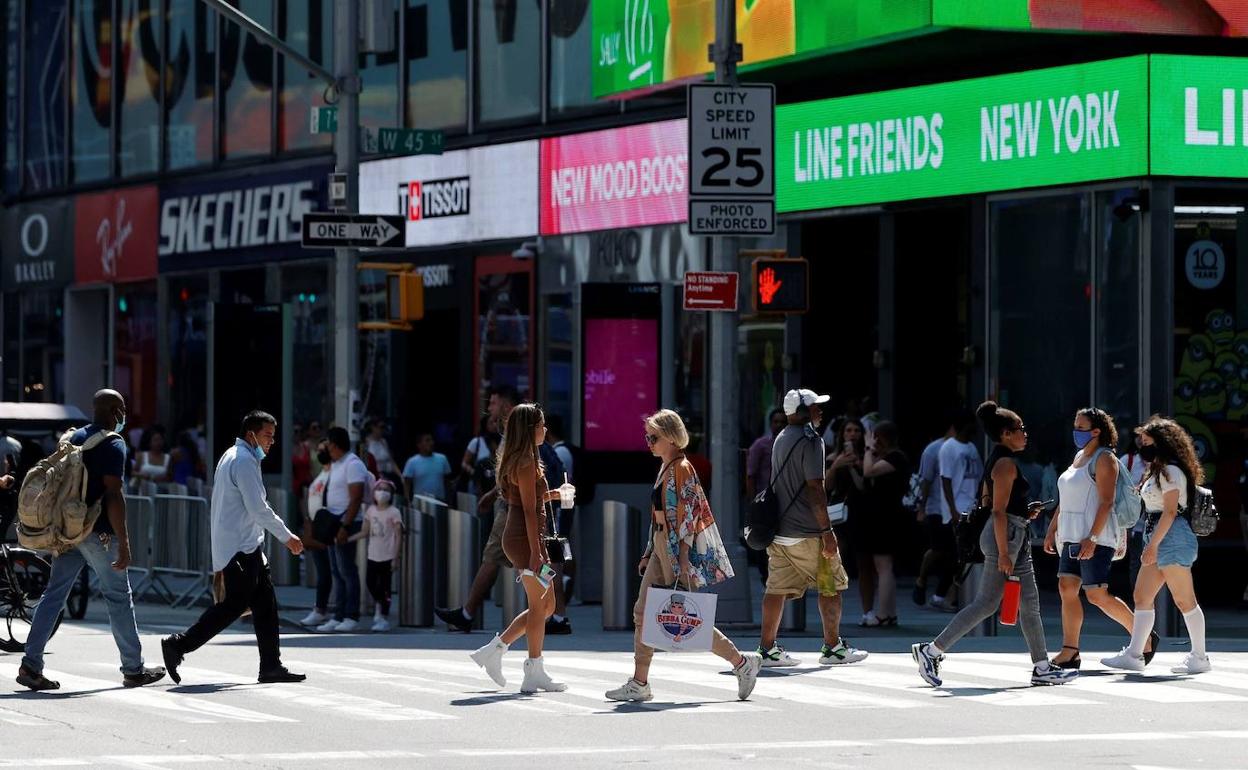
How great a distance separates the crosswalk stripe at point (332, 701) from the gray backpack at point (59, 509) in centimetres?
135

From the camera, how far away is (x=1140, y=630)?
15.7m

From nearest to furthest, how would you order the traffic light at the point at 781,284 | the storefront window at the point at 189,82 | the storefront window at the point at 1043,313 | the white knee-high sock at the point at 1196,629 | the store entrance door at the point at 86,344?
the white knee-high sock at the point at 1196,629, the traffic light at the point at 781,284, the storefront window at the point at 1043,313, the storefront window at the point at 189,82, the store entrance door at the point at 86,344

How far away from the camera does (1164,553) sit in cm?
1573

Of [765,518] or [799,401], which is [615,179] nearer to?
[799,401]

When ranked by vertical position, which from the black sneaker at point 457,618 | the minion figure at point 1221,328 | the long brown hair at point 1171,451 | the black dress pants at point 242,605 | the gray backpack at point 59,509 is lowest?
the black sneaker at point 457,618

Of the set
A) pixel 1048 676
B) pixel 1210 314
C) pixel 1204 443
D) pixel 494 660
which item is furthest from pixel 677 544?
pixel 1204 443

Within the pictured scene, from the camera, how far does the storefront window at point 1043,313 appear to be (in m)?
22.1

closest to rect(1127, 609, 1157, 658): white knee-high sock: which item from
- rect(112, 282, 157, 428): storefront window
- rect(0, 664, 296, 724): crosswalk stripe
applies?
rect(0, 664, 296, 724): crosswalk stripe

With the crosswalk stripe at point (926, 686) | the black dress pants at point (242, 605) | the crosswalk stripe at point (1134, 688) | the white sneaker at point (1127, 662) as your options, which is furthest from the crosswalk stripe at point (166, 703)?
the white sneaker at point (1127, 662)

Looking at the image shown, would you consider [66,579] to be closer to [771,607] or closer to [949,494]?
[771,607]

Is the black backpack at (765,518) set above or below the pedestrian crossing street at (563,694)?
above

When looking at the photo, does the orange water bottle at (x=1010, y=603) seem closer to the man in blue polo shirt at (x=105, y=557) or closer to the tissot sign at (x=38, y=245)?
Answer: the man in blue polo shirt at (x=105, y=557)

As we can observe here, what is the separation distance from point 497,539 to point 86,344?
23.7 m

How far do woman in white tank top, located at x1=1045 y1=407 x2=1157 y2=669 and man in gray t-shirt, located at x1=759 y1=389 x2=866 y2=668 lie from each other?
1.44 m
